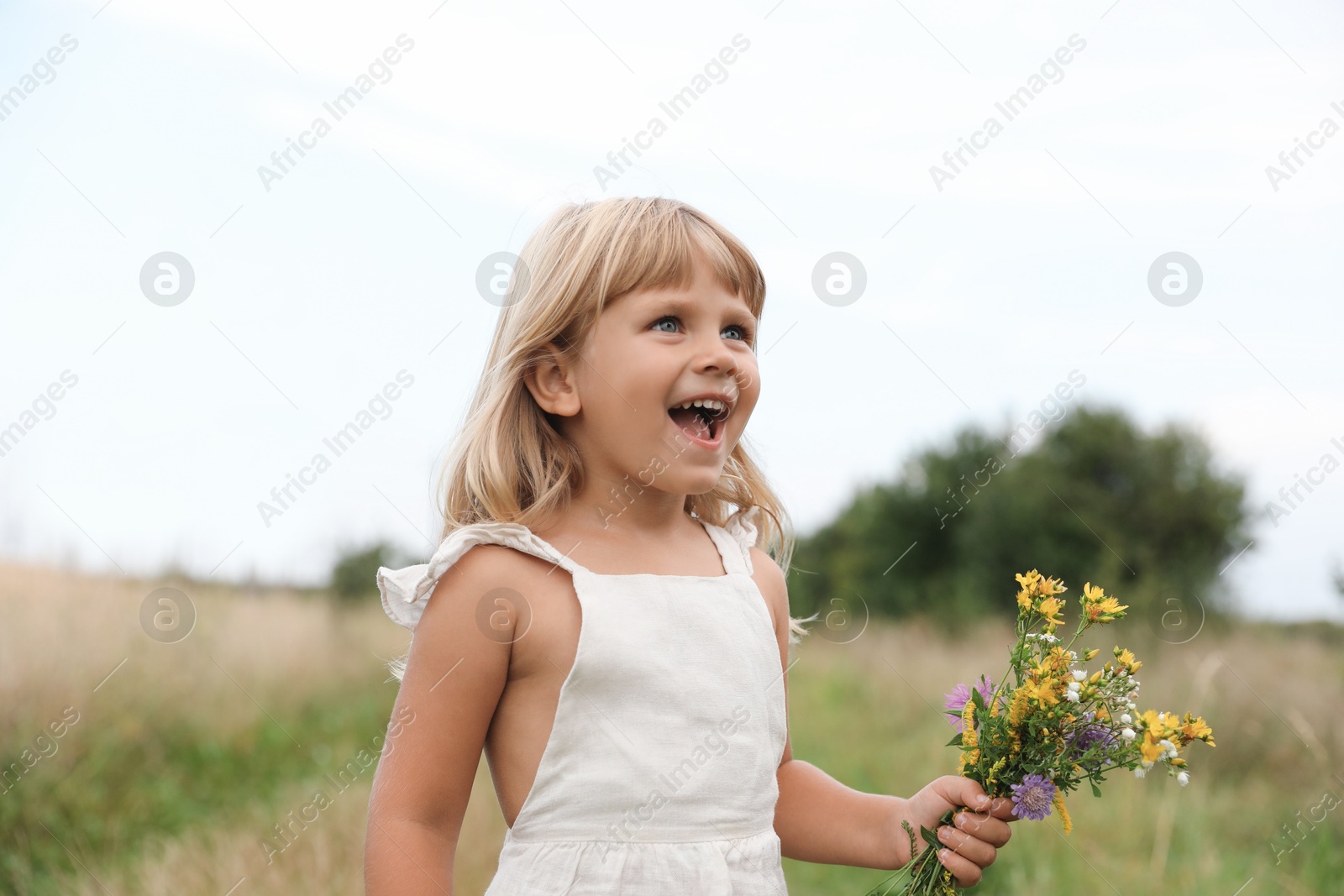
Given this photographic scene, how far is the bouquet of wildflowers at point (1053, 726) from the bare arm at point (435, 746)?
3.02 feet

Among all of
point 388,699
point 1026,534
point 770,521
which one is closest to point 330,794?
point 388,699

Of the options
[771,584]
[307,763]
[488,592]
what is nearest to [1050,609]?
[771,584]

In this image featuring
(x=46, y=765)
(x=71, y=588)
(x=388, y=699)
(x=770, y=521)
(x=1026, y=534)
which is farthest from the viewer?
(x=1026, y=534)

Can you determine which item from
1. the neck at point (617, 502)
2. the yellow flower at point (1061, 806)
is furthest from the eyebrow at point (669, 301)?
the yellow flower at point (1061, 806)

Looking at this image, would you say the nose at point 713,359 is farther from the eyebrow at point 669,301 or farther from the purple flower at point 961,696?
the purple flower at point 961,696

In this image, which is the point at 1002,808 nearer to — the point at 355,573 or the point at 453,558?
the point at 453,558

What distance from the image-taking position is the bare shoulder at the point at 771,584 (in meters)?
2.45

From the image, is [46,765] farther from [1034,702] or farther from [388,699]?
[1034,702]

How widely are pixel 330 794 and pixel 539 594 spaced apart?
4.21 meters

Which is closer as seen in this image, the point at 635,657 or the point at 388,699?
the point at 635,657

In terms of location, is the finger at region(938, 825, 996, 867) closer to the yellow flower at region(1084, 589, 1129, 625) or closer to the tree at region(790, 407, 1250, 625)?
the yellow flower at region(1084, 589, 1129, 625)

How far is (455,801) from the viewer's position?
6.48 feet

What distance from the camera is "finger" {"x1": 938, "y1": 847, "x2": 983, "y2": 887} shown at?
80.4 inches

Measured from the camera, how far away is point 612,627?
78.9 inches
